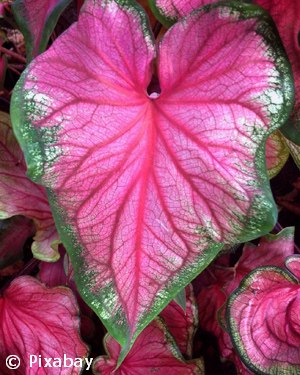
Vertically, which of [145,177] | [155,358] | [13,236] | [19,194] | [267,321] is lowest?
[155,358]

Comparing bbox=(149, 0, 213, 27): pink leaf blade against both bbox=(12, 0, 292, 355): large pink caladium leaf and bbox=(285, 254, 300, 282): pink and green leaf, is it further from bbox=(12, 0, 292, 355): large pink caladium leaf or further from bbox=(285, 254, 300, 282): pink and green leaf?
bbox=(285, 254, 300, 282): pink and green leaf

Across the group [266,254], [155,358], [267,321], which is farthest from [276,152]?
[155,358]

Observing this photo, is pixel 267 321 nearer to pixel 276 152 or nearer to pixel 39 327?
pixel 276 152

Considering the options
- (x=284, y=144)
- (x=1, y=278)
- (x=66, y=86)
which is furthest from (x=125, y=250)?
(x=1, y=278)

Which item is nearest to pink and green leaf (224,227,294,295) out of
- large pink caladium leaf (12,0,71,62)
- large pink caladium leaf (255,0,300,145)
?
large pink caladium leaf (255,0,300,145)

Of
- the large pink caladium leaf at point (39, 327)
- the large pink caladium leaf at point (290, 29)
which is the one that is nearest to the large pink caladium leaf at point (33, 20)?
the large pink caladium leaf at point (290, 29)

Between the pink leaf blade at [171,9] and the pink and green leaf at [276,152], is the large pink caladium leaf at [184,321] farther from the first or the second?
the pink leaf blade at [171,9]
